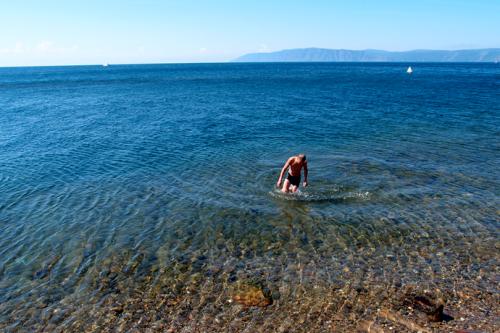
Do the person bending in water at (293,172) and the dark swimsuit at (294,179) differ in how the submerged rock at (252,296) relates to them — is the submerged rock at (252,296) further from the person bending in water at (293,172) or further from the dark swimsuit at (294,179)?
the dark swimsuit at (294,179)

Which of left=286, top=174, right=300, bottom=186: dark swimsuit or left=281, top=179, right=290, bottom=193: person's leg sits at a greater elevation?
left=286, top=174, right=300, bottom=186: dark swimsuit

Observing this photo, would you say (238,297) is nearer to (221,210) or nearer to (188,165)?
(221,210)

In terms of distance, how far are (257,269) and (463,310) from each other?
17.8 ft

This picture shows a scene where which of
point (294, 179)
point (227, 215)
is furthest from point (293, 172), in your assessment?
point (227, 215)

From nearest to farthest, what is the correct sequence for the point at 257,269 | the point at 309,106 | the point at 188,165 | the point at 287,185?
the point at 257,269, the point at 287,185, the point at 188,165, the point at 309,106

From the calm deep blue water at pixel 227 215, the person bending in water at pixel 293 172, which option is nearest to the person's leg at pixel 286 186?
the person bending in water at pixel 293 172

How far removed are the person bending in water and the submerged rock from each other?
276 inches

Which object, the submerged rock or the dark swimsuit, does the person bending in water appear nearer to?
the dark swimsuit

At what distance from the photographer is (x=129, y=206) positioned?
54.1ft

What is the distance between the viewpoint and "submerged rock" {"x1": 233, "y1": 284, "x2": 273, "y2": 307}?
9.89 m

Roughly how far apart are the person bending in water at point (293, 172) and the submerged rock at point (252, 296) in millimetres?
7012

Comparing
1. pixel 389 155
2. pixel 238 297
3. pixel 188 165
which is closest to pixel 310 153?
pixel 389 155

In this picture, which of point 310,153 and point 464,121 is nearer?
point 310,153

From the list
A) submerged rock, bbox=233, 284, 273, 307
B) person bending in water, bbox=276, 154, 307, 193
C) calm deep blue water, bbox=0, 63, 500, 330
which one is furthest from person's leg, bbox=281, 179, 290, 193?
submerged rock, bbox=233, 284, 273, 307
